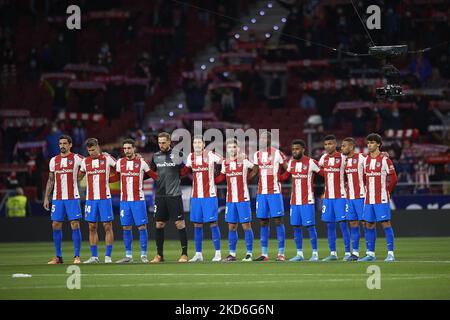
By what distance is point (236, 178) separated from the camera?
70.1 ft

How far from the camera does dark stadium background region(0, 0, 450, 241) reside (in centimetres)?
3425

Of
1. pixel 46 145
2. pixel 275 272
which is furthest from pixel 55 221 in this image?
pixel 46 145

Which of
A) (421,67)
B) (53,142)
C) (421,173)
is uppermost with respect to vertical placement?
(421,67)

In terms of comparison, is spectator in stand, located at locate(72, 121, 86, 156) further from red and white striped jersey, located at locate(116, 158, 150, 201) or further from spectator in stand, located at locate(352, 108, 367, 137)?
red and white striped jersey, located at locate(116, 158, 150, 201)

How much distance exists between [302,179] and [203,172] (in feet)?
6.11

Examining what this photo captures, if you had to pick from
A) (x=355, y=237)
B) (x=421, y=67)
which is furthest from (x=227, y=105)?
(x=355, y=237)

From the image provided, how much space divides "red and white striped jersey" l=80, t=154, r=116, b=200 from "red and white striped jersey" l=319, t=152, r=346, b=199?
4090mm

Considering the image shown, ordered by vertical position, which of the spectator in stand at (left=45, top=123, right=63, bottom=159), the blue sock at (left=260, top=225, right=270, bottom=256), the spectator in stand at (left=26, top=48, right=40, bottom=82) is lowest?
the blue sock at (left=260, top=225, right=270, bottom=256)

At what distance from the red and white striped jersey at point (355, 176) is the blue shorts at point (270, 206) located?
4.29 feet

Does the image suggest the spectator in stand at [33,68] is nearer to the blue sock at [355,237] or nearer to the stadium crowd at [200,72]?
the stadium crowd at [200,72]

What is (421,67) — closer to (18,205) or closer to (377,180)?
(18,205)

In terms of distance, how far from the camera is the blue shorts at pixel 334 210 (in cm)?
2116

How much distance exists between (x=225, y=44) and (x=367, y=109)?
22.0 ft

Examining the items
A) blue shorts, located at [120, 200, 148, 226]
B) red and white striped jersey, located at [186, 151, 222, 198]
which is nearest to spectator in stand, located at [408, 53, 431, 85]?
red and white striped jersey, located at [186, 151, 222, 198]
